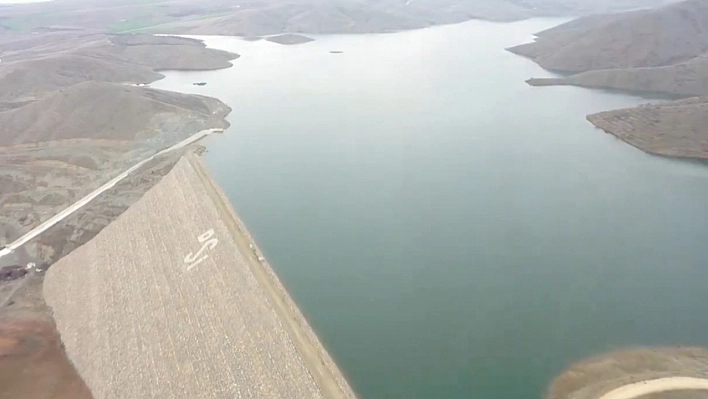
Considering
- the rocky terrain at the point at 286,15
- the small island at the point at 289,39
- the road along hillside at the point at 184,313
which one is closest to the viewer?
the road along hillside at the point at 184,313

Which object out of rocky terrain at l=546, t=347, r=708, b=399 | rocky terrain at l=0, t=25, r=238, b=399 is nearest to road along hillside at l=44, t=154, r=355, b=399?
rocky terrain at l=0, t=25, r=238, b=399

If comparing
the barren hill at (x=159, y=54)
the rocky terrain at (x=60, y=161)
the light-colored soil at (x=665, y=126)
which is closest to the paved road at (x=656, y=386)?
the rocky terrain at (x=60, y=161)

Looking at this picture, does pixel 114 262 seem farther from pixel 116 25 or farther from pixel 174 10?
pixel 174 10

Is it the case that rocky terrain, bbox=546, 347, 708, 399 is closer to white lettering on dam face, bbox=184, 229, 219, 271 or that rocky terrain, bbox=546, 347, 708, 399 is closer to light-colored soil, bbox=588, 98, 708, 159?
white lettering on dam face, bbox=184, 229, 219, 271

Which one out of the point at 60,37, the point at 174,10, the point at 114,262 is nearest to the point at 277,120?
the point at 114,262

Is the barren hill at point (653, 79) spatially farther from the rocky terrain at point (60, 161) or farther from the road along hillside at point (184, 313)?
the road along hillside at point (184, 313)

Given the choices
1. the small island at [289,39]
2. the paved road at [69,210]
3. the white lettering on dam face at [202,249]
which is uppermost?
the small island at [289,39]
